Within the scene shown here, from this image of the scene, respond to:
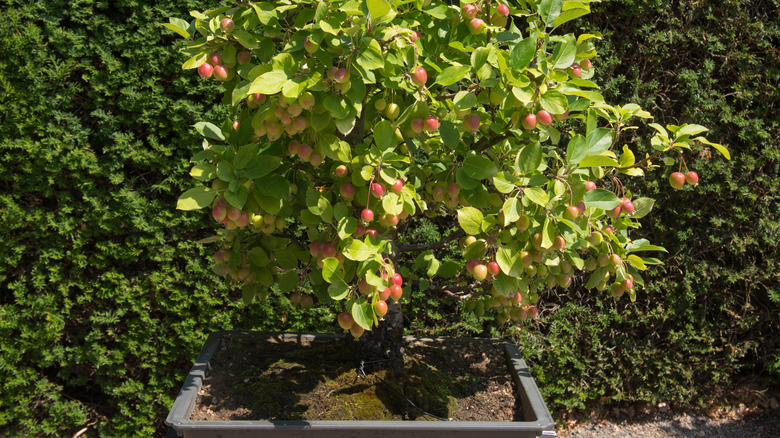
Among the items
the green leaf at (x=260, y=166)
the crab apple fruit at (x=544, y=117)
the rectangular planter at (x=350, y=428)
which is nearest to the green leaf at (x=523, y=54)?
the crab apple fruit at (x=544, y=117)

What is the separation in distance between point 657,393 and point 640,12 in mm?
2045

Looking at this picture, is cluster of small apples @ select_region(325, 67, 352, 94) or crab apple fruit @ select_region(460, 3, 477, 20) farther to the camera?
crab apple fruit @ select_region(460, 3, 477, 20)

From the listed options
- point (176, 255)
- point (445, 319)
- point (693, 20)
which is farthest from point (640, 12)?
point (176, 255)

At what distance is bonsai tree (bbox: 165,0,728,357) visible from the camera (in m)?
1.10

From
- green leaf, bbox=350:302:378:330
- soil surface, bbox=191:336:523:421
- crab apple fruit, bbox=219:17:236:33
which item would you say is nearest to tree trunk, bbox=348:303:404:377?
soil surface, bbox=191:336:523:421

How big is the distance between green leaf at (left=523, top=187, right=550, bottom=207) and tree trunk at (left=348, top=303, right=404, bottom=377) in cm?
78

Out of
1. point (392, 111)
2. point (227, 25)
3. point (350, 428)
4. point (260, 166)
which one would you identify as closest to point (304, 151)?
point (260, 166)

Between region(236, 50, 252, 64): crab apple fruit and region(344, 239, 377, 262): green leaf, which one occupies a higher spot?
region(236, 50, 252, 64): crab apple fruit

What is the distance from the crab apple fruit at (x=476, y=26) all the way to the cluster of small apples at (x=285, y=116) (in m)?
0.41

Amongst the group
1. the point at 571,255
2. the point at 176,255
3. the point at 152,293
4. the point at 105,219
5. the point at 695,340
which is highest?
the point at 571,255

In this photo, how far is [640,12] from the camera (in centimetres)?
267

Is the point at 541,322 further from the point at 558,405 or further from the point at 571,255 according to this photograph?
the point at 571,255

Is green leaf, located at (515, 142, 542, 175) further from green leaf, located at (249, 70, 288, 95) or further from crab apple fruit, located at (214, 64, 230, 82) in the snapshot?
crab apple fruit, located at (214, 64, 230, 82)

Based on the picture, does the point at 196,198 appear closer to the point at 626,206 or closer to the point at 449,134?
the point at 449,134
